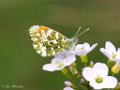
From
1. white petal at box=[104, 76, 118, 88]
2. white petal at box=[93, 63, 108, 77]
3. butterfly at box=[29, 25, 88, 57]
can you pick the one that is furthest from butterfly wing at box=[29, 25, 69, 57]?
white petal at box=[104, 76, 118, 88]

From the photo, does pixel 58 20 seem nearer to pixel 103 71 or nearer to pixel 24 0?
pixel 24 0

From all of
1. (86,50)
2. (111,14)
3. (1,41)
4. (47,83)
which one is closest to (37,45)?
(86,50)

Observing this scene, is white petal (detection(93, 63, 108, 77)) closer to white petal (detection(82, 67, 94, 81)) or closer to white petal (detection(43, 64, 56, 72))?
white petal (detection(82, 67, 94, 81))

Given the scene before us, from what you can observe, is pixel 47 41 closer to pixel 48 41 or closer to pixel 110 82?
pixel 48 41

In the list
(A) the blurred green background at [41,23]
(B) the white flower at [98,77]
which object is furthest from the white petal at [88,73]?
(A) the blurred green background at [41,23]

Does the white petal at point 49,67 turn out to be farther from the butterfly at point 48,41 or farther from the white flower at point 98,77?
the white flower at point 98,77
